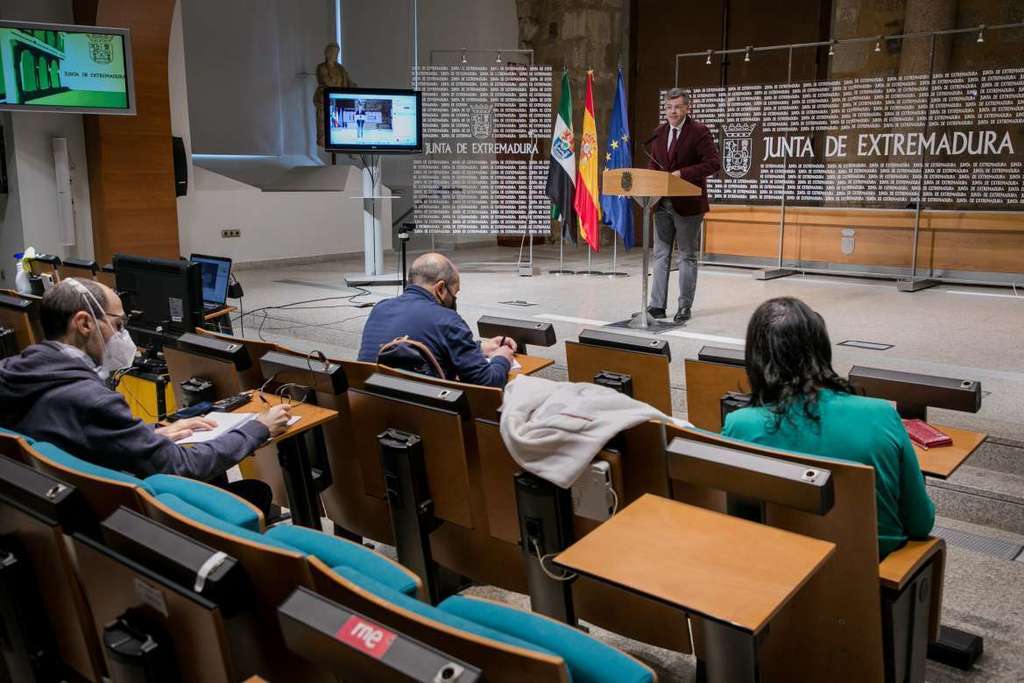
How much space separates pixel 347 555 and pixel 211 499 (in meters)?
0.40

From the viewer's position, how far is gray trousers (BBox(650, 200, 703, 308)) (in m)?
6.02

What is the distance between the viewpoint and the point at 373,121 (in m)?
7.70

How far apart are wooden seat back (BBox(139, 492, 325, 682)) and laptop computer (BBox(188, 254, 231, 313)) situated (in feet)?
10.1

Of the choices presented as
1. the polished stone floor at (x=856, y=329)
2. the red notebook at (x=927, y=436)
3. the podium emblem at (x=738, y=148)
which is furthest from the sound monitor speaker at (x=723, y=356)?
the podium emblem at (x=738, y=148)

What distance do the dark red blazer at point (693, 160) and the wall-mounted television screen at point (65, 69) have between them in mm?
4269

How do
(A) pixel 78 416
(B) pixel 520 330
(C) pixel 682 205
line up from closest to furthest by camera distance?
(A) pixel 78 416 < (B) pixel 520 330 < (C) pixel 682 205

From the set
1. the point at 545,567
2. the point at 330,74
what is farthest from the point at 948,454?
the point at 330,74

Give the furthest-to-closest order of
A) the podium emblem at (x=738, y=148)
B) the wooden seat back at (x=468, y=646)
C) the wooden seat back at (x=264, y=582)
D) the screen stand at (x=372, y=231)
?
the podium emblem at (x=738, y=148) < the screen stand at (x=372, y=231) < the wooden seat back at (x=264, y=582) < the wooden seat back at (x=468, y=646)

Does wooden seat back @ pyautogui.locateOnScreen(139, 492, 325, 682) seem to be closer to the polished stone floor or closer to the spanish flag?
the polished stone floor

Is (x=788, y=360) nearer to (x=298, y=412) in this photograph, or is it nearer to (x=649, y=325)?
(x=298, y=412)

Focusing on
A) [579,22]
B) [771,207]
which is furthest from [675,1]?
[771,207]

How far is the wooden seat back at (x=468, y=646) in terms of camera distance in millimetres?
1042

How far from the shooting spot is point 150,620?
1435mm

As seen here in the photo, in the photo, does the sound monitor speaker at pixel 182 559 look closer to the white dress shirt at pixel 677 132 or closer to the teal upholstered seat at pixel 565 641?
the teal upholstered seat at pixel 565 641
